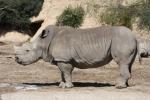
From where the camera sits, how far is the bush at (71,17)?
3428 centimetres

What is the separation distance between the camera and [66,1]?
3728cm

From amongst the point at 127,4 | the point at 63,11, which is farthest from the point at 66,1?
the point at 127,4

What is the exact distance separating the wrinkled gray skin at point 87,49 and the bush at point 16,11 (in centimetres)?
2453

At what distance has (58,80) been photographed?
15711 mm

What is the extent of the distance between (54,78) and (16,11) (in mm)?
22948

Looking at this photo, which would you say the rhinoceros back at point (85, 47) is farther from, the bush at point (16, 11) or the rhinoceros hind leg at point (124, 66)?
the bush at point (16, 11)

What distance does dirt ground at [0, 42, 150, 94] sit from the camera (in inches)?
521

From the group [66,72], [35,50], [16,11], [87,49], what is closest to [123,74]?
[87,49]

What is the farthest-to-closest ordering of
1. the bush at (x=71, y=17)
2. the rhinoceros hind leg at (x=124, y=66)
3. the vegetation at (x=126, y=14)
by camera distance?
the bush at (x=71, y=17)
the vegetation at (x=126, y=14)
the rhinoceros hind leg at (x=124, y=66)

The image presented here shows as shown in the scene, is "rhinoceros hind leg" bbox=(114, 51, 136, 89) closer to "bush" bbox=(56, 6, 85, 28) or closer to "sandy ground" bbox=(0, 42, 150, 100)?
"sandy ground" bbox=(0, 42, 150, 100)

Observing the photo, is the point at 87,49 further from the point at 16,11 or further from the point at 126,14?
the point at 16,11

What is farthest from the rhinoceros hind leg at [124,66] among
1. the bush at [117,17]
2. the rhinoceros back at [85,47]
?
the bush at [117,17]

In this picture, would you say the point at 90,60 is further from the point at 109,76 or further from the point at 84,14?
the point at 84,14

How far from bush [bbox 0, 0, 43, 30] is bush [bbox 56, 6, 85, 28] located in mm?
3561
